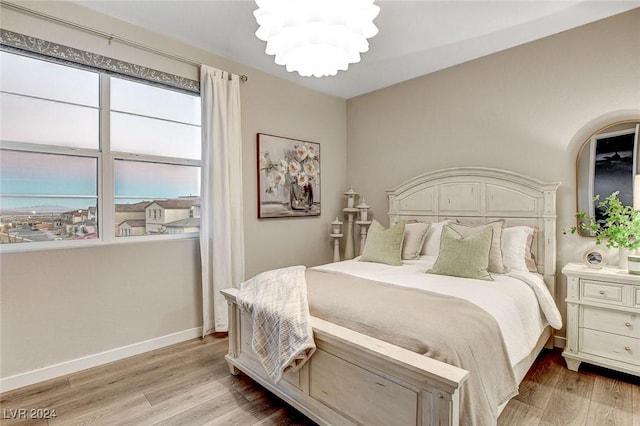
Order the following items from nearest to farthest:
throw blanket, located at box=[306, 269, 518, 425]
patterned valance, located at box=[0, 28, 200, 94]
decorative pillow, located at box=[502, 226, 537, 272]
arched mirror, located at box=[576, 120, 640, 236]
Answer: throw blanket, located at box=[306, 269, 518, 425] → patterned valance, located at box=[0, 28, 200, 94] → arched mirror, located at box=[576, 120, 640, 236] → decorative pillow, located at box=[502, 226, 537, 272]

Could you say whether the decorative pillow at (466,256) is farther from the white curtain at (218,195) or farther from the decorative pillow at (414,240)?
the white curtain at (218,195)

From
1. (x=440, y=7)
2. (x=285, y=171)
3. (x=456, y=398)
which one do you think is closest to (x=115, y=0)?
(x=285, y=171)

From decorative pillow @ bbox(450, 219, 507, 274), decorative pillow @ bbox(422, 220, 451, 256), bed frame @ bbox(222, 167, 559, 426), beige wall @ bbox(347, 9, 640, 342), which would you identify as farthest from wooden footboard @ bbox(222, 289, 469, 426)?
beige wall @ bbox(347, 9, 640, 342)

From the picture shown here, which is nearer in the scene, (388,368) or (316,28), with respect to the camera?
(388,368)

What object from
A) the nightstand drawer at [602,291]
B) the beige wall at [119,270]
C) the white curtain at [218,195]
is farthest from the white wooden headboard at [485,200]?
the white curtain at [218,195]

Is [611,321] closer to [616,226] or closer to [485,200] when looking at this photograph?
[616,226]

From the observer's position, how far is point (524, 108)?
2963 millimetres

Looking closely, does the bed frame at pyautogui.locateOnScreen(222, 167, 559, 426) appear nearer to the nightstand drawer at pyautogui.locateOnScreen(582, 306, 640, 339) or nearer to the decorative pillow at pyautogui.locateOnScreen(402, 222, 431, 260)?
the nightstand drawer at pyautogui.locateOnScreen(582, 306, 640, 339)

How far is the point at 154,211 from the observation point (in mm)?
2871

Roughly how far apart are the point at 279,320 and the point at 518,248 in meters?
2.06

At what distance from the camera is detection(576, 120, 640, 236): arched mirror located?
2.46 m

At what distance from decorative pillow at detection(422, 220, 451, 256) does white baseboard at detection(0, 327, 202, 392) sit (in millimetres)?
2304

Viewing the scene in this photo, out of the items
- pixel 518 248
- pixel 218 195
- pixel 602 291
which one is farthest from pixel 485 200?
pixel 218 195

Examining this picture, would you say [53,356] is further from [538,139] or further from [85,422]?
[538,139]
